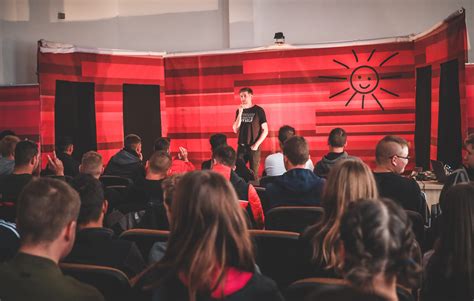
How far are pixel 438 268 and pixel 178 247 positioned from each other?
0.93 metres

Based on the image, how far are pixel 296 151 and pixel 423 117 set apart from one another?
3.84 m

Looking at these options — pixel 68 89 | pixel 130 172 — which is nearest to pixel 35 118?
pixel 68 89

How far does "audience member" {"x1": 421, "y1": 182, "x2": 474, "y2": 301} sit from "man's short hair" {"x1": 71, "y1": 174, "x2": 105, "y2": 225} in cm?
136

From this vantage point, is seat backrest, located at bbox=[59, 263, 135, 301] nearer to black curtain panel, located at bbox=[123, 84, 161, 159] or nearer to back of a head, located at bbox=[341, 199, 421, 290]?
back of a head, located at bbox=[341, 199, 421, 290]

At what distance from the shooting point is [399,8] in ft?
26.3

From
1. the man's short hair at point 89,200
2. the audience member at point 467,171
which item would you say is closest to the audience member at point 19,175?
the man's short hair at point 89,200

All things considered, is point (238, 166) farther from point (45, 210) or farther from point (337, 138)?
point (45, 210)

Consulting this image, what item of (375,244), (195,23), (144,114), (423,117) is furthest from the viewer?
(195,23)

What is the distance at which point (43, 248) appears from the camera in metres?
1.86

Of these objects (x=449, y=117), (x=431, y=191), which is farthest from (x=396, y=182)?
(x=449, y=117)

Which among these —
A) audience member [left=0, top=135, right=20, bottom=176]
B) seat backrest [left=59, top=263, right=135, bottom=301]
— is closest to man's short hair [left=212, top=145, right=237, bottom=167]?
audience member [left=0, top=135, right=20, bottom=176]

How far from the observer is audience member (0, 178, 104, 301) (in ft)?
5.88

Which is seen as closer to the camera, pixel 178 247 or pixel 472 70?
pixel 178 247

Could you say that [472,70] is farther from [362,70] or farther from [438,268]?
[438,268]
